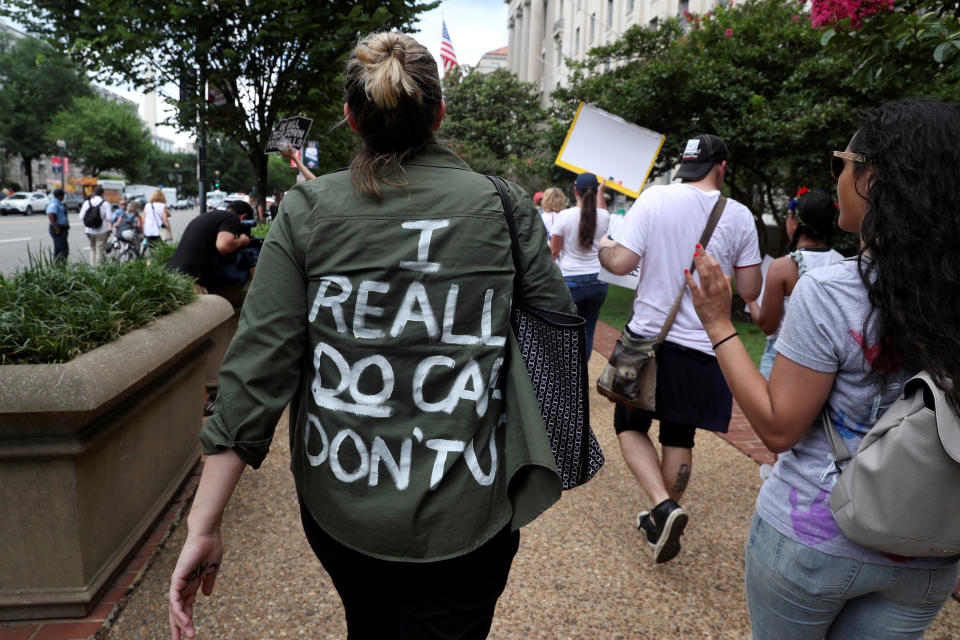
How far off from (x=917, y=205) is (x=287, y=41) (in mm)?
9801

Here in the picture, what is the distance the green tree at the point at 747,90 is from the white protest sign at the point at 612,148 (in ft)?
17.7

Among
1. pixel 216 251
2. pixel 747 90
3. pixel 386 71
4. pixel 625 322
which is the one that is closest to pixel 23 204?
pixel 625 322

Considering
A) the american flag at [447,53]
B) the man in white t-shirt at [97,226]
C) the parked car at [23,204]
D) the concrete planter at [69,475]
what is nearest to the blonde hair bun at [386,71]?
the concrete planter at [69,475]

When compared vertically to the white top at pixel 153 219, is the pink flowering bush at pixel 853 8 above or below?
above

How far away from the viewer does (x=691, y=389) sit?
3.29 metres

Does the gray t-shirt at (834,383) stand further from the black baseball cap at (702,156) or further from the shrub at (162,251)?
the shrub at (162,251)

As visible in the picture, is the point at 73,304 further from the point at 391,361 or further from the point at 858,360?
the point at 858,360

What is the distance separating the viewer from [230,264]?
638 centimetres

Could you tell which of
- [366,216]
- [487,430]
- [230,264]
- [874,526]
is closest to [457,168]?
[366,216]

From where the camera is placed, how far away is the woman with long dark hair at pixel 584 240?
5832 mm

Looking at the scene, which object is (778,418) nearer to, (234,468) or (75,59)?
(234,468)

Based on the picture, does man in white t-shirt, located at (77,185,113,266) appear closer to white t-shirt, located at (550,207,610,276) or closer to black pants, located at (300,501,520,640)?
white t-shirt, located at (550,207,610,276)

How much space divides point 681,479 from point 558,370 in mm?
2141

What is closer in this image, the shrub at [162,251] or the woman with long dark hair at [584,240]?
the woman with long dark hair at [584,240]
